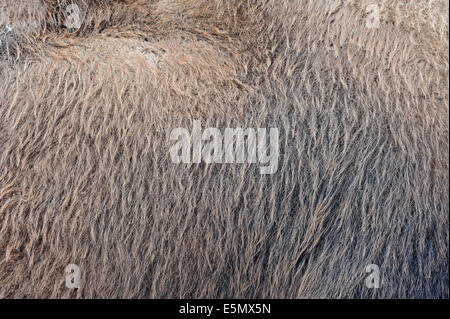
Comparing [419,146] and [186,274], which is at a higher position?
[419,146]

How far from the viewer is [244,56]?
2.27ft

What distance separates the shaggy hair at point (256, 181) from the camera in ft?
2.11

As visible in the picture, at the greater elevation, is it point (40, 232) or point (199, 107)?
point (199, 107)

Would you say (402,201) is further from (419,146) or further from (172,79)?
(172,79)

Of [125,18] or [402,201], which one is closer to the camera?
[402,201]

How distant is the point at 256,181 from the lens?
0.65 m

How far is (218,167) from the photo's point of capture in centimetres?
65

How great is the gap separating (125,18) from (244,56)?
208 mm

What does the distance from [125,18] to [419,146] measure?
1.59 feet

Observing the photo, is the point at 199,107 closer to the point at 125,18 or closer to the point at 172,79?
the point at 172,79

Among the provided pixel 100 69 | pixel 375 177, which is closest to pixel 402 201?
pixel 375 177

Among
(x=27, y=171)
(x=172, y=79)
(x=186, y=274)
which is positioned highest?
(x=172, y=79)

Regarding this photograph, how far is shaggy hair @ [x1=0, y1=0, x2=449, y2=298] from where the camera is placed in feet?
2.11

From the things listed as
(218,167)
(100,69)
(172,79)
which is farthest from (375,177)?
(100,69)
